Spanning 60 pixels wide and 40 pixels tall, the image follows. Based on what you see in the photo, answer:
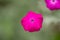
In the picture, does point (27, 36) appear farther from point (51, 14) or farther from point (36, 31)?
point (51, 14)

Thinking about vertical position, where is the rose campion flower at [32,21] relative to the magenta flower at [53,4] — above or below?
below

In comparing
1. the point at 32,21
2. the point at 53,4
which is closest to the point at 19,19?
the point at 32,21

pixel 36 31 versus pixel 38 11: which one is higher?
pixel 38 11

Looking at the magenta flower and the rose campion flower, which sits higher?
the magenta flower

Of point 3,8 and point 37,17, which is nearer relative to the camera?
point 37,17

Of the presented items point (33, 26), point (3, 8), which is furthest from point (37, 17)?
point (3, 8)
